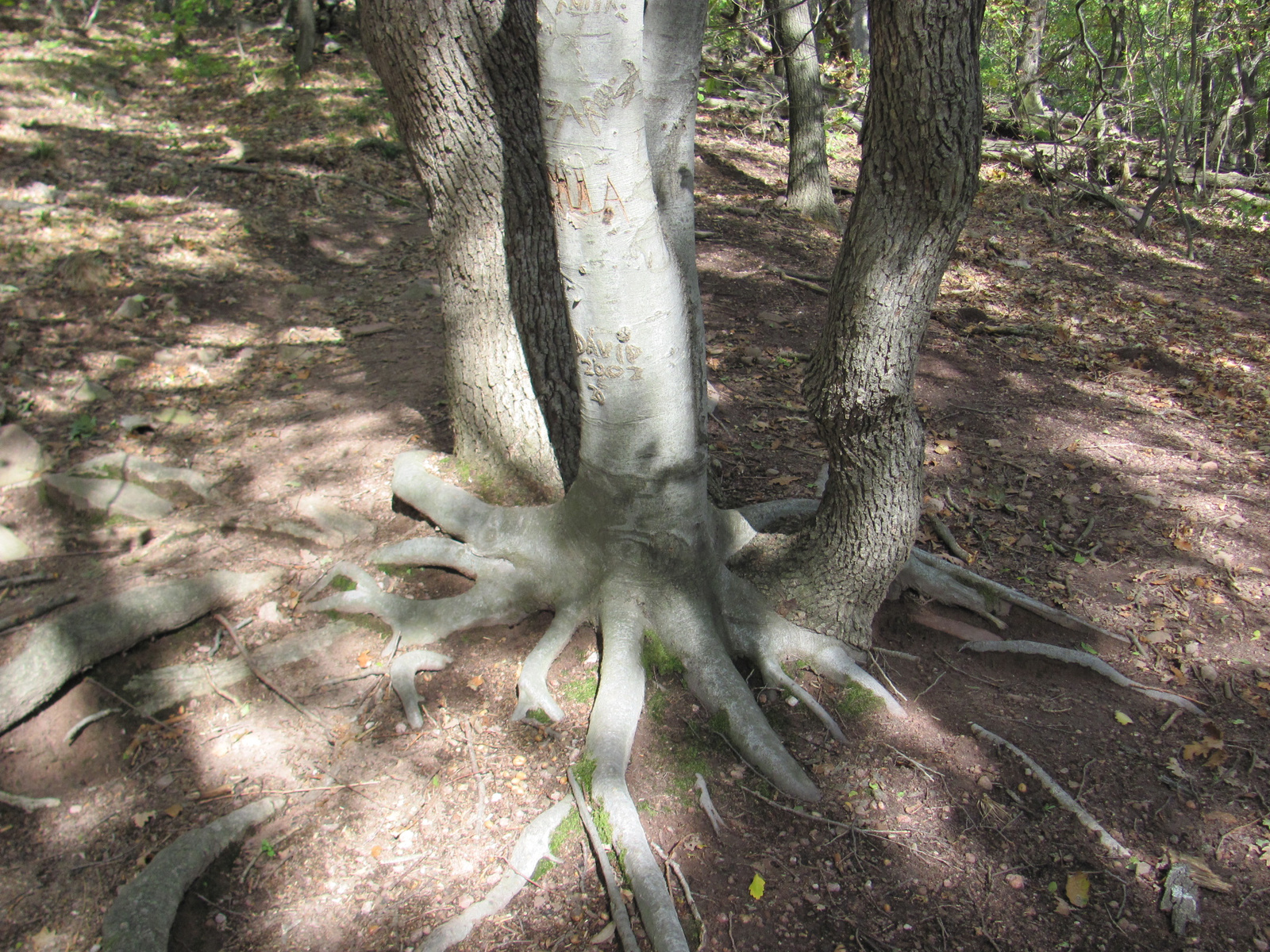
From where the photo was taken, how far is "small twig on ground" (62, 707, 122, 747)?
2.96 m

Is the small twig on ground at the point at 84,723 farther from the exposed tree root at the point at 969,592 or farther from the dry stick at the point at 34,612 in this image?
the exposed tree root at the point at 969,592

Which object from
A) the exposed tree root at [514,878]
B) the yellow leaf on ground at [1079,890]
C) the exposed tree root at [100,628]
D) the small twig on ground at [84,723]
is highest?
the exposed tree root at [100,628]

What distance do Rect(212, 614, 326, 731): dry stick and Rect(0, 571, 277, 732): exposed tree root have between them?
129 millimetres

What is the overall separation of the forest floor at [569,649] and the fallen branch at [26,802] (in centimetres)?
3

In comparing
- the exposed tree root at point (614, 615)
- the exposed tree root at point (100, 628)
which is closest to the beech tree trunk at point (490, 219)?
the exposed tree root at point (614, 615)

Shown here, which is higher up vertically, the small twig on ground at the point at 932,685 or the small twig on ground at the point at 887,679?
the small twig on ground at the point at 887,679

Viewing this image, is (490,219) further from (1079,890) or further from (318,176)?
(318,176)

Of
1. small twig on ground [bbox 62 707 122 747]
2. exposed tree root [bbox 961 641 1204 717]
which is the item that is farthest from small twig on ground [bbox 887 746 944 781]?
small twig on ground [bbox 62 707 122 747]

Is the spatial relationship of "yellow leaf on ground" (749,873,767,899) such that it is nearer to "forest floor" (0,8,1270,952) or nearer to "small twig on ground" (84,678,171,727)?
"forest floor" (0,8,1270,952)

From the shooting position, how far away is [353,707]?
3.17m

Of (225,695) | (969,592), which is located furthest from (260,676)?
(969,592)

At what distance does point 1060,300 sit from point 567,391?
7.20 metres

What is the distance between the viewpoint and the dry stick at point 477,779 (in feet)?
9.12

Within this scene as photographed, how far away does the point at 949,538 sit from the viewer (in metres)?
4.41
